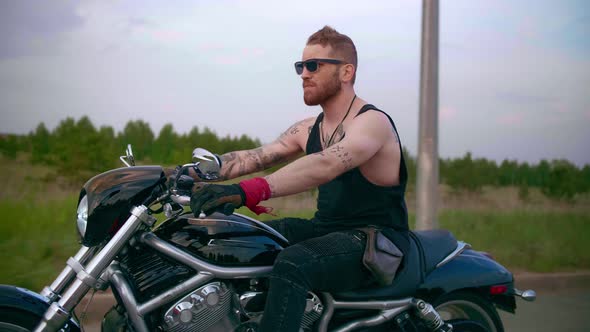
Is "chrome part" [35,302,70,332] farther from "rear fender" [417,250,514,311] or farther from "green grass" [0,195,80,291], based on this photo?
"green grass" [0,195,80,291]

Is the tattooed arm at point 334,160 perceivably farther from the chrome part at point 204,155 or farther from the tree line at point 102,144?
the tree line at point 102,144

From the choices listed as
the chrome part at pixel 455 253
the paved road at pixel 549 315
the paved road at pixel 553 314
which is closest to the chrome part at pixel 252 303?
the chrome part at pixel 455 253

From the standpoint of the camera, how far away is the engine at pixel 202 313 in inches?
89.4

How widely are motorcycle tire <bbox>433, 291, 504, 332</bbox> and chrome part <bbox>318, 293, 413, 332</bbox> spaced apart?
31cm

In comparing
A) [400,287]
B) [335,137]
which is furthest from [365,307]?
[335,137]

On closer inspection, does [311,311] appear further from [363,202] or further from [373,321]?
[363,202]

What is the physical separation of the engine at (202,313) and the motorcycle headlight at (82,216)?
1.42 ft

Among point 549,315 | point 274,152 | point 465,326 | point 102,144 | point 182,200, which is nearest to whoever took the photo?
point 182,200

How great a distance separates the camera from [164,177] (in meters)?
2.36

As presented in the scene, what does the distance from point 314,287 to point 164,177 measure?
0.73m

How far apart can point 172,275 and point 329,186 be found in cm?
86

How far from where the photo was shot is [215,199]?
84.2 inches

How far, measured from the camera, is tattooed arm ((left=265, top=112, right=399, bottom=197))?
2451 millimetres

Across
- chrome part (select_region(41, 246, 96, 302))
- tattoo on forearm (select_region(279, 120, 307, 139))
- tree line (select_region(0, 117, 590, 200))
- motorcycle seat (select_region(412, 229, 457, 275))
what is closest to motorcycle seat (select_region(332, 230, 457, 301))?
motorcycle seat (select_region(412, 229, 457, 275))
